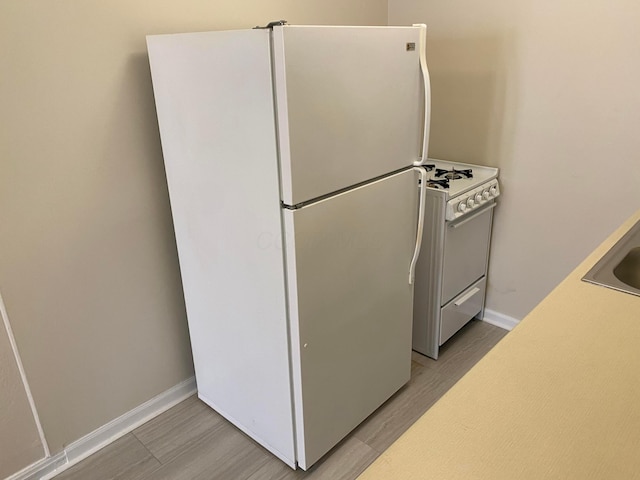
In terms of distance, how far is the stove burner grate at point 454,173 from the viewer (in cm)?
254

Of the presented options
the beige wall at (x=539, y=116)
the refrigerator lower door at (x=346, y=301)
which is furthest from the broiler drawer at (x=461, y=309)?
the refrigerator lower door at (x=346, y=301)

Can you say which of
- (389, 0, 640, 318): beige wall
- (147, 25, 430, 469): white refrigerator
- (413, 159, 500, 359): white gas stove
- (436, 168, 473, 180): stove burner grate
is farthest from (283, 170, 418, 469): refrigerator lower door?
(389, 0, 640, 318): beige wall

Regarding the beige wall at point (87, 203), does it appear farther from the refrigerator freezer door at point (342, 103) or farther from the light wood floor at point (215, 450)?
the refrigerator freezer door at point (342, 103)

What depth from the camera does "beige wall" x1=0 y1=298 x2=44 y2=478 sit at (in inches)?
69.1

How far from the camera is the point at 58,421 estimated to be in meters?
1.95

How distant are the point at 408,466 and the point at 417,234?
1.38 meters

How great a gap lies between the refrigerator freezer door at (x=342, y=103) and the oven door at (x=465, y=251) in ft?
2.24

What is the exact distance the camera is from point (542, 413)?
90 cm

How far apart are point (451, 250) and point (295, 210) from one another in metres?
1.19

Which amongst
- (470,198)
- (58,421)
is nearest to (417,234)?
(470,198)

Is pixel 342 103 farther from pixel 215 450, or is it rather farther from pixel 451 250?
pixel 215 450

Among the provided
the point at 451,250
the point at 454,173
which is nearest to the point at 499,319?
the point at 451,250

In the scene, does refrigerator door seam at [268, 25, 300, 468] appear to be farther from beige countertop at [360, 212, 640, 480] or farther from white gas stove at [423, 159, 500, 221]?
white gas stove at [423, 159, 500, 221]

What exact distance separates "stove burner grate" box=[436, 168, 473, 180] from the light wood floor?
106 cm
